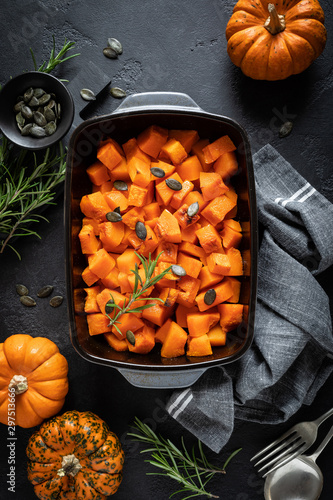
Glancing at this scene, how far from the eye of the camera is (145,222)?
6.98 ft

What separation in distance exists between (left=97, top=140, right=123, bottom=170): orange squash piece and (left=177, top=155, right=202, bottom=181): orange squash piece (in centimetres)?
29

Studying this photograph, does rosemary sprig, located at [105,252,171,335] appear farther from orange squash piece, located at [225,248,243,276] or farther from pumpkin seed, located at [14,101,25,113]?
pumpkin seed, located at [14,101,25,113]

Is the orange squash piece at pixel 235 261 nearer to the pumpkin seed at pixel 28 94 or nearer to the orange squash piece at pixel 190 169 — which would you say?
the orange squash piece at pixel 190 169

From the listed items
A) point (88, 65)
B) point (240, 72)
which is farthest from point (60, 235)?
point (240, 72)

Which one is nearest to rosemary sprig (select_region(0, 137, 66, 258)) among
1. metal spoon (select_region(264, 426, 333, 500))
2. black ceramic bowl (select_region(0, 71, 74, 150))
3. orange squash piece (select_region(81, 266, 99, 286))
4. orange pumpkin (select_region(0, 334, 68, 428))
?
black ceramic bowl (select_region(0, 71, 74, 150))

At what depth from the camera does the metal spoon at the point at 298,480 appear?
235 centimetres

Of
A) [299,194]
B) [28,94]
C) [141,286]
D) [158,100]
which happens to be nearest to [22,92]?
[28,94]

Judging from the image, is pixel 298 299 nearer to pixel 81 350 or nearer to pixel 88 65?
pixel 81 350

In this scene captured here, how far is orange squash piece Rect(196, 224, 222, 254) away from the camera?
2049 millimetres

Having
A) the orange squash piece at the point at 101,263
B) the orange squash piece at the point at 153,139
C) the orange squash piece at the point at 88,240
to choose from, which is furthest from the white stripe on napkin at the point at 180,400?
the orange squash piece at the point at 153,139

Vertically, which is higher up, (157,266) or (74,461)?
(157,266)

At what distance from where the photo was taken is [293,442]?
2.40m

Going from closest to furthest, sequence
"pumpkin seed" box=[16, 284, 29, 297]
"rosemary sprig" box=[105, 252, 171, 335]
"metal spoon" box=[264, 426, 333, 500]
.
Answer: "rosemary sprig" box=[105, 252, 171, 335], "metal spoon" box=[264, 426, 333, 500], "pumpkin seed" box=[16, 284, 29, 297]

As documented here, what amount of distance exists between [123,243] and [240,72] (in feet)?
3.74
